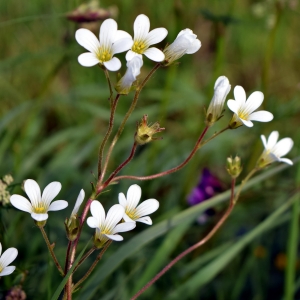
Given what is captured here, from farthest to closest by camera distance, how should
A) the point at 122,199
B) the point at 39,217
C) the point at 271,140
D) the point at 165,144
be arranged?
1. the point at 165,144
2. the point at 271,140
3. the point at 122,199
4. the point at 39,217

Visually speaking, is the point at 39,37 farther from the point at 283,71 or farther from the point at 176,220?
the point at 176,220

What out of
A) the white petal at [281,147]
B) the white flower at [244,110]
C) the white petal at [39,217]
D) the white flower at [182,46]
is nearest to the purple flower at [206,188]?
the white petal at [281,147]

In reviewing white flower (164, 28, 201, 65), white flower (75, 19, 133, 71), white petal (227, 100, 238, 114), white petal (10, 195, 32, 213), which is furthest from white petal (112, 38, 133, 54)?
white petal (10, 195, 32, 213)

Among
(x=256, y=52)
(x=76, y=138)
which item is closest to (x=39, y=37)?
(x=76, y=138)

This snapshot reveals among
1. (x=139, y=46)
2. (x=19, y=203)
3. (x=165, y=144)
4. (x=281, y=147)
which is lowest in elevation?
(x=165, y=144)

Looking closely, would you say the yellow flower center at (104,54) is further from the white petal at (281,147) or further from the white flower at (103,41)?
the white petal at (281,147)

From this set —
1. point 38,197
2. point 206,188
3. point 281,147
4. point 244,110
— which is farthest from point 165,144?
point 38,197

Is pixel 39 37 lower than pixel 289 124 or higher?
higher

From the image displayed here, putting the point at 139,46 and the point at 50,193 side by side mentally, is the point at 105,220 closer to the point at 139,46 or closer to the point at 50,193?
the point at 50,193
